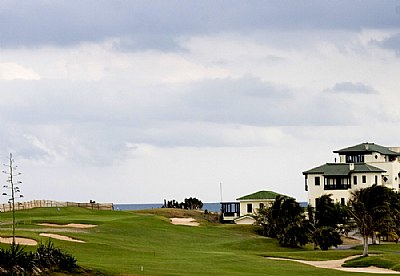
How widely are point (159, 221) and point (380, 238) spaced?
93.1ft

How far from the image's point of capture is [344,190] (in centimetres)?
14662

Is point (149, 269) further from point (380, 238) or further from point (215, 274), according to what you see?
point (380, 238)

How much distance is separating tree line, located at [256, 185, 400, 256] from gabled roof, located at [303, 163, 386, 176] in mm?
35546

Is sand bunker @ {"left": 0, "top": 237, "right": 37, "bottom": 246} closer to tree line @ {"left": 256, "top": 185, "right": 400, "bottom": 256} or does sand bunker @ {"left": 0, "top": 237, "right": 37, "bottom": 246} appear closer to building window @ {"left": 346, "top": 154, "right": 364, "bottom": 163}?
tree line @ {"left": 256, "top": 185, "right": 400, "bottom": 256}

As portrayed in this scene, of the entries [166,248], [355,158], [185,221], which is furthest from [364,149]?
[166,248]

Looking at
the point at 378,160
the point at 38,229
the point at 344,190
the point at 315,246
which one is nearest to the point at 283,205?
the point at 315,246

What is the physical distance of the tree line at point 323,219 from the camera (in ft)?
313

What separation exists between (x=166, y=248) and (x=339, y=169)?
239ft

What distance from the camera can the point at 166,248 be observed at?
80000 millimetres

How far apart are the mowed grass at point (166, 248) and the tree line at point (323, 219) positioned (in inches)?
66.9

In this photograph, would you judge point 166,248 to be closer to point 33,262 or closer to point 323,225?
point 323,225

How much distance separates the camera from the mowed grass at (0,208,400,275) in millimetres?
57969

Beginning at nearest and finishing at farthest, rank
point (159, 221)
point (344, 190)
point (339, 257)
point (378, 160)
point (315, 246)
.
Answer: point (339, 257)
point (315, 246)
point (159, 221)
point (344, 190)
point (378, 160)

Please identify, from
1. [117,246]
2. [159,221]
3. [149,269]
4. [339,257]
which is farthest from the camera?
[159,221]
